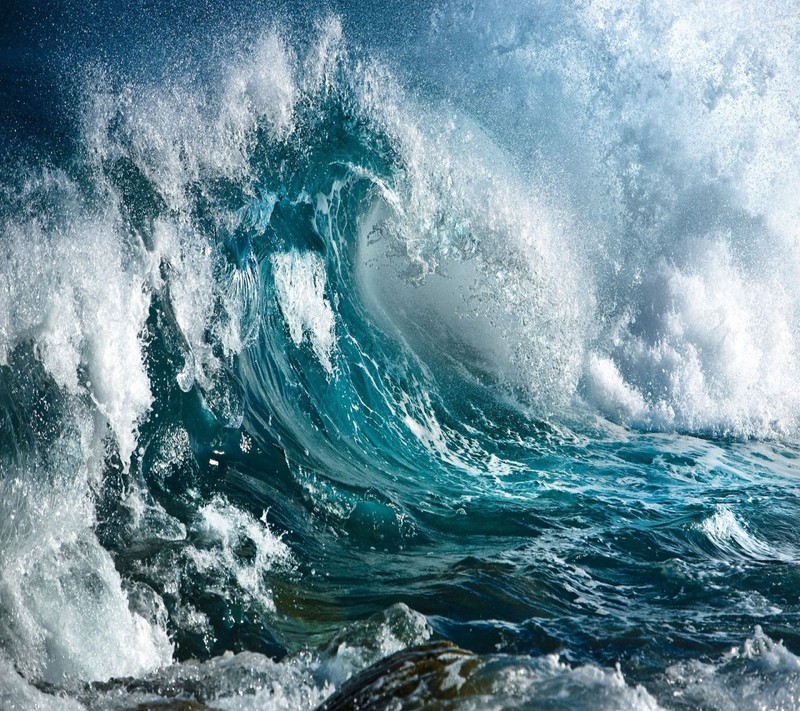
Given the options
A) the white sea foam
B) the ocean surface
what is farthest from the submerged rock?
the white sea foam

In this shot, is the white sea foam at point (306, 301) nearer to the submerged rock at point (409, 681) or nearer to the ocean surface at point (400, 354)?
the ocean surface at point (400, 354)

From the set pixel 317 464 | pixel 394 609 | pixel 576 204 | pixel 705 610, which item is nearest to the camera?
pixel 394 609

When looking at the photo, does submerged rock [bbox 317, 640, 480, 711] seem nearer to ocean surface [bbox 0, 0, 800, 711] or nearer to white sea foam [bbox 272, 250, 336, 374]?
ocean surface [bbox 0, 0, 800, 711]

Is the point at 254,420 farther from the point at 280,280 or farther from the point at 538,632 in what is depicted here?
the point at 538,632

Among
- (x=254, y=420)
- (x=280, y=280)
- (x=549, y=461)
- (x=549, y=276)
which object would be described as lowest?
(x=254, y=420)

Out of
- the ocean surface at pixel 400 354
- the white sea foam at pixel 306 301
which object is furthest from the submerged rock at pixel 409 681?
the white sea foam at pixel 306 301

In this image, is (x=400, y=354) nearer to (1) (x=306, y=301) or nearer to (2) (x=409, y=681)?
(1) (x=306, y=301)

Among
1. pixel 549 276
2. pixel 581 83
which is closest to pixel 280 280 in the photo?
pixel 549 276

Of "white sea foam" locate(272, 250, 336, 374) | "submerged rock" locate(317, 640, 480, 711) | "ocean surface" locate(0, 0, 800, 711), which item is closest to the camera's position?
"submerged rock" locate(317, 640, 480, 711)
